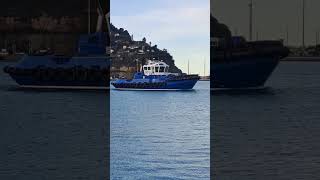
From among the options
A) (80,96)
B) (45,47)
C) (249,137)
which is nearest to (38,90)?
(80,96)

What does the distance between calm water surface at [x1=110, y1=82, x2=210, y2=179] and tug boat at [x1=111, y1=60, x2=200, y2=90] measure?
0.23m

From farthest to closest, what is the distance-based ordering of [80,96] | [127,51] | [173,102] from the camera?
[173,102]
[127,51]
[80,96]

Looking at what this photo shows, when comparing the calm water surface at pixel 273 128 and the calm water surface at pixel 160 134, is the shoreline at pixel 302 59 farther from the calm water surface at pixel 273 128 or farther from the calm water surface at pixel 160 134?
the calm water surface at pixel 160 134

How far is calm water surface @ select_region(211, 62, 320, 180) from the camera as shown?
9969 millimetres

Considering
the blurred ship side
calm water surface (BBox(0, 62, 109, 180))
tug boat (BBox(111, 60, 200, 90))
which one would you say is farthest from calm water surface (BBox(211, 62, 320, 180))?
calm water surface (BBox(0, 62, 109, 180))

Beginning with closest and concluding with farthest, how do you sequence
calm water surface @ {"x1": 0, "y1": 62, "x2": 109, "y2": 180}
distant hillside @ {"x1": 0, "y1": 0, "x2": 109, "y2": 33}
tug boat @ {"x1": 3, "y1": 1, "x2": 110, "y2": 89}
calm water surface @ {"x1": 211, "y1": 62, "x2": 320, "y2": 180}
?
calm water surface @ {"x1": 0, "y1": 62, "x2": 109, "y2": 180}, calm water surface @ {"x1": 211, "y1": 62, "x2": 320, "y2": 180}, distant hillside @ {"x1": 0, "y1": 0, "x2": 109, "y2": 33}, tug boat @ {"x1": 3, "y1": 1, "x2": 110, "y2": 89}

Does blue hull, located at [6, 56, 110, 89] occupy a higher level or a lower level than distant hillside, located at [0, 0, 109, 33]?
lower

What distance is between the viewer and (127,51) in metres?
14.6

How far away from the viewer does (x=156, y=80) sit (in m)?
16.2

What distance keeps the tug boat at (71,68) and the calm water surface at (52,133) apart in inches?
8.0

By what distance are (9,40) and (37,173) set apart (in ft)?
7.33

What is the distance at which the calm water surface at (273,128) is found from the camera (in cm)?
997

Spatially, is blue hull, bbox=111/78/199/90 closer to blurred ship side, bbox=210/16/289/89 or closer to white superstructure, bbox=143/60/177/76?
white superstructure, bbox=143/60/177/76

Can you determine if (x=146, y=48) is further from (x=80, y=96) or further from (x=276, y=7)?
(x=276, y=7)
